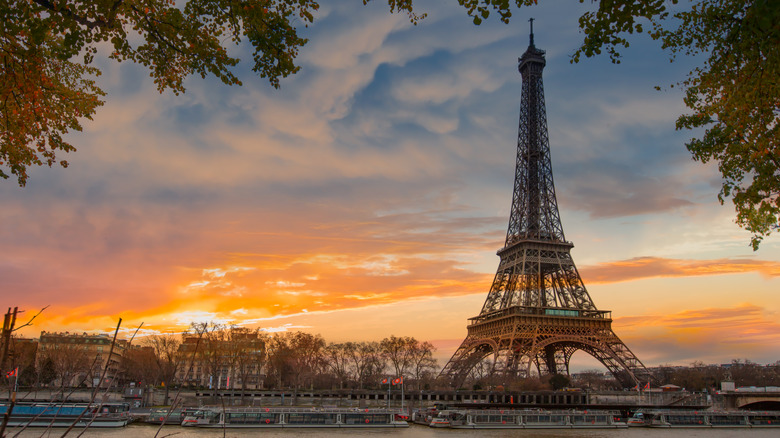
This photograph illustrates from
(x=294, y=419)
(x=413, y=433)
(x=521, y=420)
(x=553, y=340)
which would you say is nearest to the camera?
(x=413, y=433)

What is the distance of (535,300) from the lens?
3103 inches

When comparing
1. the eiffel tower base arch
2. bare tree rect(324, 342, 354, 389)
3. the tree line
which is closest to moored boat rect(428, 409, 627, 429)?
the eiffel tower base arch

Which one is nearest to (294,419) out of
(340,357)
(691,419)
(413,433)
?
(413,433)

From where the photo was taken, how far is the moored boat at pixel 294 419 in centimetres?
4709

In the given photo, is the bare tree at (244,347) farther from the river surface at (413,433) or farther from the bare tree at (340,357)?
the river surface at (413,433)

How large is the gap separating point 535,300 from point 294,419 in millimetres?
42442

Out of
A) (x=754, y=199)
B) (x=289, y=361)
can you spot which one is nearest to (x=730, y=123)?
(x=754, y=199)

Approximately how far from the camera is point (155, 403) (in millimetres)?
72375

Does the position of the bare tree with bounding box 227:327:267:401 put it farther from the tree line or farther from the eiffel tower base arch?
the eiffel tower base arch

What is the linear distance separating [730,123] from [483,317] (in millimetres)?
74182

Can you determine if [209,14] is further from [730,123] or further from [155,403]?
[155,403]

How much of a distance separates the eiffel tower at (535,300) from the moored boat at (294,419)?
2624cm

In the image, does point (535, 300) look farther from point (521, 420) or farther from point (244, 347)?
point (244, 347)

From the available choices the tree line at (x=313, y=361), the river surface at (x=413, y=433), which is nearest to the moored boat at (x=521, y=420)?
the river surface at (x=413, y=433)
